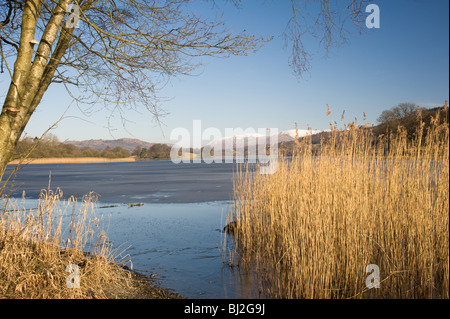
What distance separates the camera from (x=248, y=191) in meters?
5.91

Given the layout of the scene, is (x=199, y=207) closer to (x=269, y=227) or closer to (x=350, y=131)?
(x=269, y=227)

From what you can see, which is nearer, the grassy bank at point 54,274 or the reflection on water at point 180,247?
the grassy bank at point 54,274

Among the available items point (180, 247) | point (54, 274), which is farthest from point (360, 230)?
point (54, 274)

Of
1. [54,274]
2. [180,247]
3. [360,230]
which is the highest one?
[360,230]

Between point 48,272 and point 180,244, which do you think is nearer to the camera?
point 48,272

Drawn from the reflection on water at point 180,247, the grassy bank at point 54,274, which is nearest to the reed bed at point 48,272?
the grassy bank at point 54,274

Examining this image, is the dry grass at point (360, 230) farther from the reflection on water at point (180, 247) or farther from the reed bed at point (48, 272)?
the reed bed at point (48, 272)

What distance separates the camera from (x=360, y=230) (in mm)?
3688

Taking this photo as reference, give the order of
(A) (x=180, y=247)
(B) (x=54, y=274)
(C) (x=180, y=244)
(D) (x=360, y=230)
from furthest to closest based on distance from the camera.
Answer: (C) (x=180, y=244), (A) (x=180, y=247), (D) (x=360, y=230), (B) (x=54, y=274)

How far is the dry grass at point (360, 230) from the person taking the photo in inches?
135

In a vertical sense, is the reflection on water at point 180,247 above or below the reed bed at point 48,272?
below

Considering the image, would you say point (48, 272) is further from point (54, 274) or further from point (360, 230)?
point (360, 230)

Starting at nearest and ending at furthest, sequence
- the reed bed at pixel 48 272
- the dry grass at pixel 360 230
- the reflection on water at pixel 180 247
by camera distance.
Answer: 1. the reed bed at pixel 48 272
2. the dry grass at pixel 360 230
3. the reflection on water at pixel 180 247

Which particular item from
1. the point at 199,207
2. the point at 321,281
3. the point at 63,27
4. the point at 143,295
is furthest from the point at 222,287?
the point at 199,207
